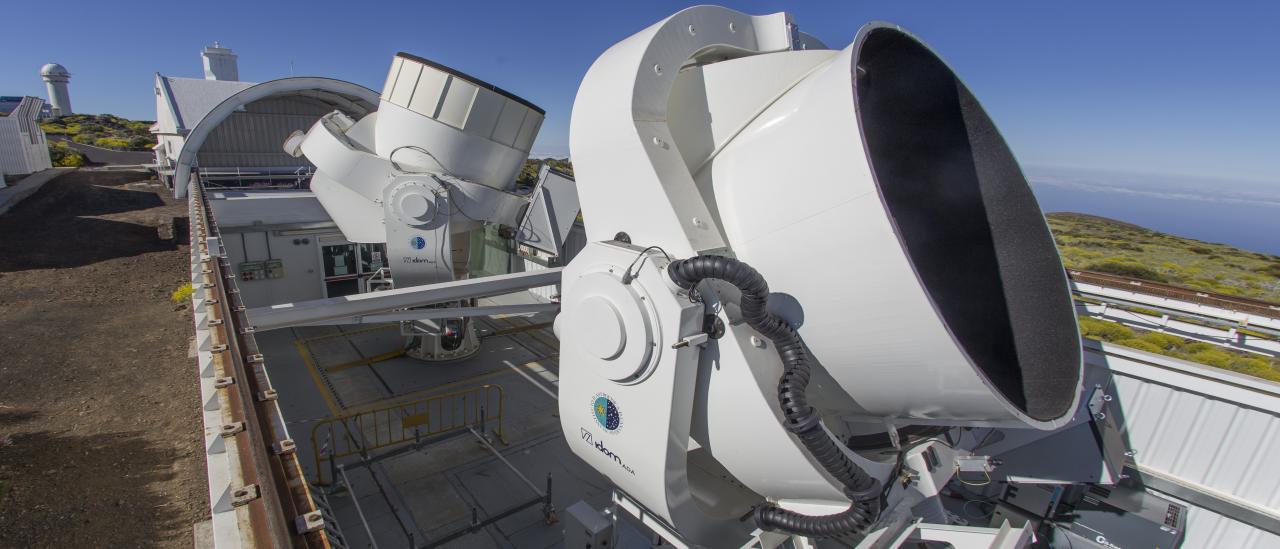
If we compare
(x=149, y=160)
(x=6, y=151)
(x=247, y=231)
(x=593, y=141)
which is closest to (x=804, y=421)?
(x=593, y=141)

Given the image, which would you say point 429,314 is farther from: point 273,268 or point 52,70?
point 52,70

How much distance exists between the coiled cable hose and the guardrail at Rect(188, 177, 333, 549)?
6.92ft

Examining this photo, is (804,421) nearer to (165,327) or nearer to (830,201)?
(830,201)

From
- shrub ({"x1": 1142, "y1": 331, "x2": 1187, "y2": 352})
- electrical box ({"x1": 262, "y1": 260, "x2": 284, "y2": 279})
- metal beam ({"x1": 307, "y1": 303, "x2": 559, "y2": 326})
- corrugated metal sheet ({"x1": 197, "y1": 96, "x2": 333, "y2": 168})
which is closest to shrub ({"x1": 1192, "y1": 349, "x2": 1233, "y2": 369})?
shrub ({"x1": 1142, "y1": 331, "x2": 1187, "y2": 352})

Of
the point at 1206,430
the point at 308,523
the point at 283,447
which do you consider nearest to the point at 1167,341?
the point at 1206,430

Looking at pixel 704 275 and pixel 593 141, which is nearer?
pixel 704 275

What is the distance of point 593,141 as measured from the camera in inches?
149

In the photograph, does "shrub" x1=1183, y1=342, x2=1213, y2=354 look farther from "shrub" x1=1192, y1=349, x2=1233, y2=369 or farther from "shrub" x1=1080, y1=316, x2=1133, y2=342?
"shrub" x1=1080, y1=316, x2=1133, y2=342

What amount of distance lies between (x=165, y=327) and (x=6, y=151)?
27.6 metres

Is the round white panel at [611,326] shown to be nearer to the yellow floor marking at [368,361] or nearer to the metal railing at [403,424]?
the metal railing at [403,424]

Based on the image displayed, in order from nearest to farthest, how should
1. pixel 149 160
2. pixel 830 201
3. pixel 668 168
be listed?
1. pixel 830 201
2. pixel 668 168
3. pixel 149 160

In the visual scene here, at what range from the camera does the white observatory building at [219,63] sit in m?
28.0

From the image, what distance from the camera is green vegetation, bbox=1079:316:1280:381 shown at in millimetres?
5965

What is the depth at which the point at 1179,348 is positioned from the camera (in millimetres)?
6496
